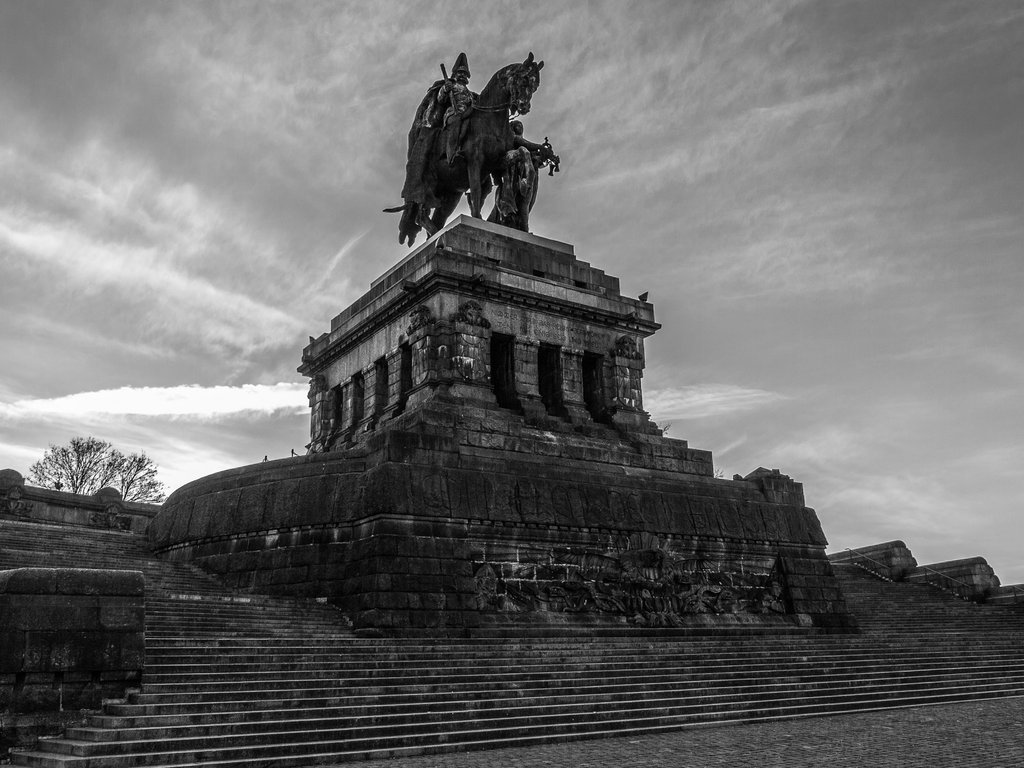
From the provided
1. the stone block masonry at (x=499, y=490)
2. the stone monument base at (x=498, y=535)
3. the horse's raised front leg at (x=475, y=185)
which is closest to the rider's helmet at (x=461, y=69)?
the horse's raised front leg at (x=475, y=185)

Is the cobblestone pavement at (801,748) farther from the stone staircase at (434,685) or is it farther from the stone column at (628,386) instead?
the stone column at (628,386)

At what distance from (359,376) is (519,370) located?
16.9ft

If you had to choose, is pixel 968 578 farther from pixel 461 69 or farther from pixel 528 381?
pixel 461 69

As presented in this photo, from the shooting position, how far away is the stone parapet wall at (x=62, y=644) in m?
9.11

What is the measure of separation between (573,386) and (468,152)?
8084 mm

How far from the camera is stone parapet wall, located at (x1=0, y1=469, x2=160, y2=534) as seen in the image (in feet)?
81.3

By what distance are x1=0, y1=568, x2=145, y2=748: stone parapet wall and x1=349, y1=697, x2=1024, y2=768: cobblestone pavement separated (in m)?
2.99

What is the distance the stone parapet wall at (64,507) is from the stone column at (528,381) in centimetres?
1095

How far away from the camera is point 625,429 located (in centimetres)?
2373

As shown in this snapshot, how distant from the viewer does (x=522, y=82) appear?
88.5 feet

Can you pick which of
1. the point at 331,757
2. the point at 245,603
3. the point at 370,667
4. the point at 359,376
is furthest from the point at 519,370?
the point at 331,757

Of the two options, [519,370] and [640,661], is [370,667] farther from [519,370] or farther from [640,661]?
[519,370]

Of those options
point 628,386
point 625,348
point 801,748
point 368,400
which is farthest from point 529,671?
point 625,348

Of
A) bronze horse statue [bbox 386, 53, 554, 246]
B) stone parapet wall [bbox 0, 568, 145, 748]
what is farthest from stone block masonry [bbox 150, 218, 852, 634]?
stone parapet wall [bbox 0, 568, 145, 748]
